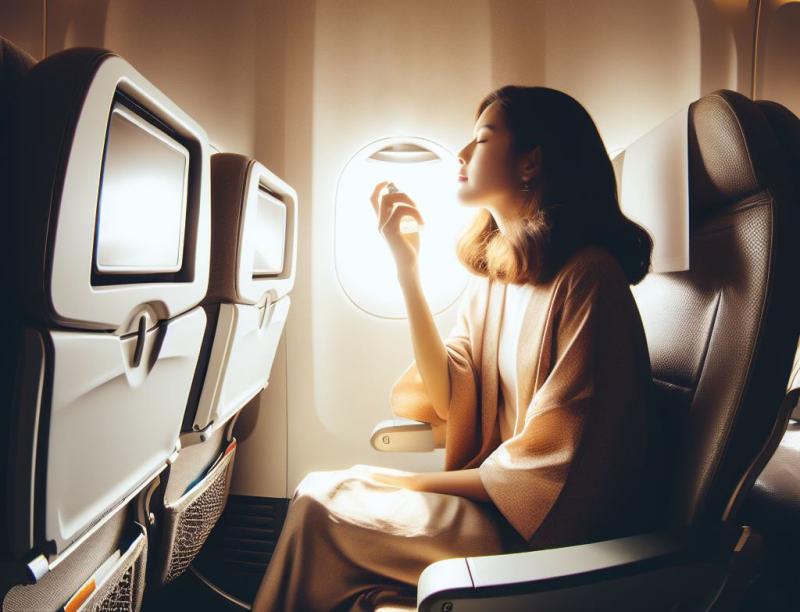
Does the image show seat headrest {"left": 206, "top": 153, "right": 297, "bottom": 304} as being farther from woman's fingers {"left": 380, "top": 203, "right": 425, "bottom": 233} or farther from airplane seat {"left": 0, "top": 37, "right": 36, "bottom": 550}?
airplane seat {"left": 0, "top": 37, "right": 36, "bottom": 550}

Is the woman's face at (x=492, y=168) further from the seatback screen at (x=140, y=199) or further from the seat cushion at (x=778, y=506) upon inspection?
the seat cushion at (x=778, y=506)

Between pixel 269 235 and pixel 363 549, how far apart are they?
0.89 meters

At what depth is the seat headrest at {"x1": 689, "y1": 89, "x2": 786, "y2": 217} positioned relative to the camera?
2.54 feet

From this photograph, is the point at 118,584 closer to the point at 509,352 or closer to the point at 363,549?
the point at 363,549

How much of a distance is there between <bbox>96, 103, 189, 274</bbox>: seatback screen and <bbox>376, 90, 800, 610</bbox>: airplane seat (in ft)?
2.06

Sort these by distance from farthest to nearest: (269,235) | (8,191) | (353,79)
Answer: (353,79)
(269,235)
(8,191)

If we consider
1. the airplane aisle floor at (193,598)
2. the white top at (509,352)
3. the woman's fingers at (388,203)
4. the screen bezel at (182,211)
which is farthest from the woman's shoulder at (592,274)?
the airplane aisle floor at (193,598)

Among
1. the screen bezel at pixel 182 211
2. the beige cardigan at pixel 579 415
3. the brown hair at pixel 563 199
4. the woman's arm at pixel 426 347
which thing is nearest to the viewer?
the screen bezel at pixel 182 211

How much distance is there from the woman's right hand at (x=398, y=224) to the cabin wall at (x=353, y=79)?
19.7 inches

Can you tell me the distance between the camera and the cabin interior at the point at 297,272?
1.85ft

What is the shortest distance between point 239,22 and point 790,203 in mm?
1761

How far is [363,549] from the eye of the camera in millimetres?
908

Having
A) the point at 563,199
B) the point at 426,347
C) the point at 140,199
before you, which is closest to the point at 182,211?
the point at 140,199

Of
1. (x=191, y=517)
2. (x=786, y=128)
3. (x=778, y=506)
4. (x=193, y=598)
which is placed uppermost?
(x=786, y=128)
